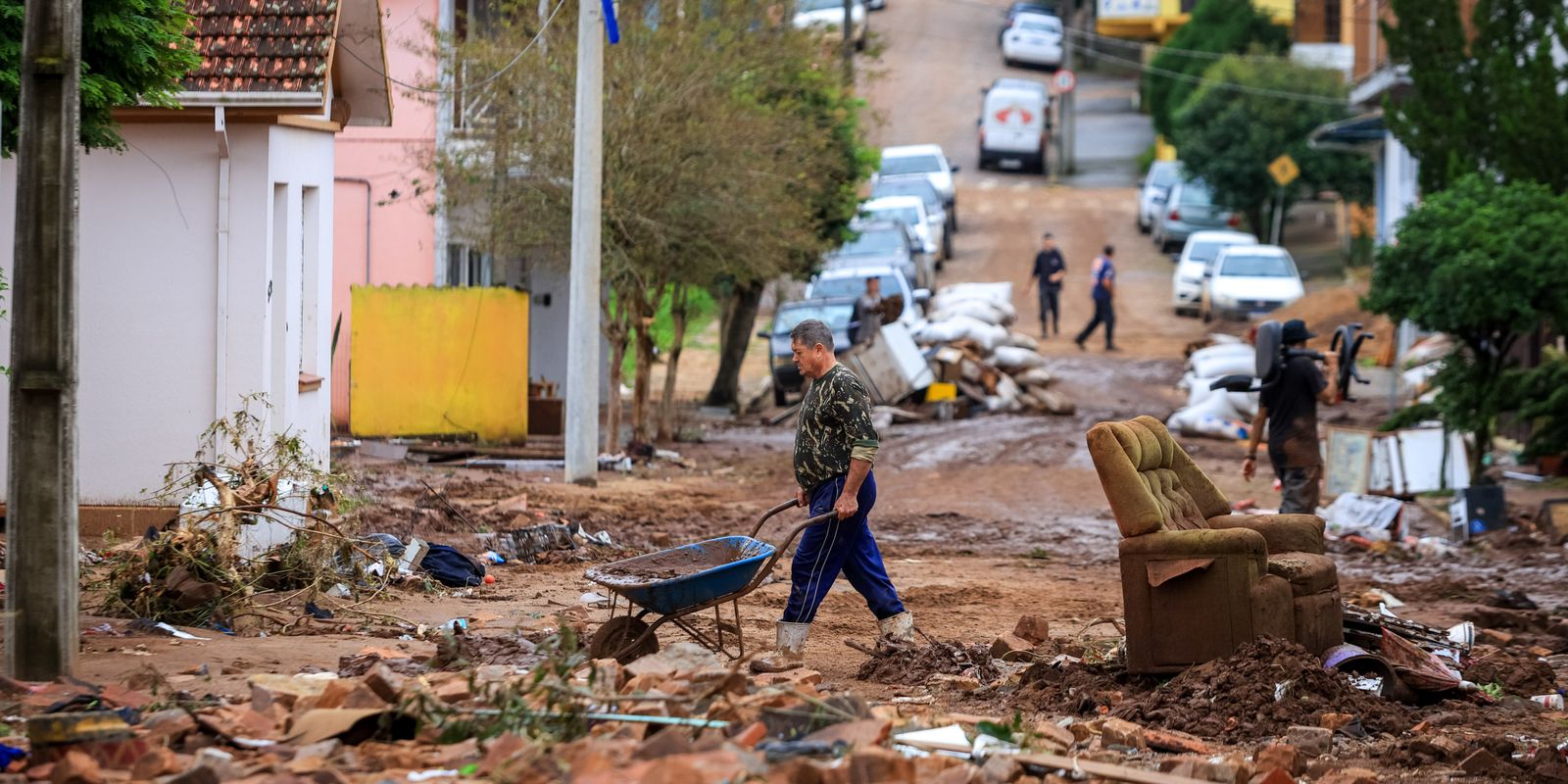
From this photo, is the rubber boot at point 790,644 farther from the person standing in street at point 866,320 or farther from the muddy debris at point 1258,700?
the person standing in street at point 866,320

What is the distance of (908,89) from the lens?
59.3m

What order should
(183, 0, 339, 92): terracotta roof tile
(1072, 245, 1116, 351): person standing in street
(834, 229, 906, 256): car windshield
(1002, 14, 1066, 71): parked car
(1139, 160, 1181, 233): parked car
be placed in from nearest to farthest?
(183, 0, 339, 92): terracotta roof tile
(1072, 245, 1116, 351): person standing in street
(834, 229, 906, 256): car windshield
(1139, 160, 1181, 233): parked car
(1002, 14, 1066, 71): parked car

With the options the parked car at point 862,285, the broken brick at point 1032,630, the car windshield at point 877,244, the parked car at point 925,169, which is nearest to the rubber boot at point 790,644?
the broken brick at point 1032,630

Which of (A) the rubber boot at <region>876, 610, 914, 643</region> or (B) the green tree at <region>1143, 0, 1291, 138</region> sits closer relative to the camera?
(A) the rubber boot at <region>876, 610, 914, 643</region>

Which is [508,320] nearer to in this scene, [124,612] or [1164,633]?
[124,612]

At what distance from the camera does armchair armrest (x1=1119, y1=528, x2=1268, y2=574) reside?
8.14 metres

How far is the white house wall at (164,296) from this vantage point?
39.2ft

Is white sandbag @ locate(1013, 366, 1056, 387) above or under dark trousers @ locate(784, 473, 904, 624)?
above

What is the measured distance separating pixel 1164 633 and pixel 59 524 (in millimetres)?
5085

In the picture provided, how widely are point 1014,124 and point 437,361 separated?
30.5 meters

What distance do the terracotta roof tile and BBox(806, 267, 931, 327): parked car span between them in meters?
15.6

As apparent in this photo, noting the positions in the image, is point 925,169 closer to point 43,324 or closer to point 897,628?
point 897,628

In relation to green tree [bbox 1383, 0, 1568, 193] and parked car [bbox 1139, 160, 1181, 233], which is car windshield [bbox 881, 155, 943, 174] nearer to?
parked car [bbox 1139, 160, 1181, 233]

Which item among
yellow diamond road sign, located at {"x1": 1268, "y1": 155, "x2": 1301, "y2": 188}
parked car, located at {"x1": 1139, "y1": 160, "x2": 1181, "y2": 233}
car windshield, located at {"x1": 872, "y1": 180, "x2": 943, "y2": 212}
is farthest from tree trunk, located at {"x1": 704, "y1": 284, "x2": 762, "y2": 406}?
parked car, located at {"x1": 1139, "y1": 160, "x2": 1181, "y2": 233}
